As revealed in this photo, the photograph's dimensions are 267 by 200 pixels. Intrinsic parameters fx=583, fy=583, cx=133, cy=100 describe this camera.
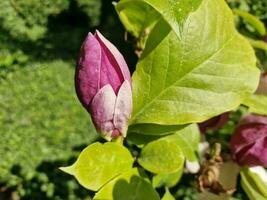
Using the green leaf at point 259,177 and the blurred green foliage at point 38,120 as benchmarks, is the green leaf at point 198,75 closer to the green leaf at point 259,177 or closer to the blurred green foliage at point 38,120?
the green leaf at point 259,177

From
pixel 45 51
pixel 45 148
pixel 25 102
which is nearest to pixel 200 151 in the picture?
pixel 45 148

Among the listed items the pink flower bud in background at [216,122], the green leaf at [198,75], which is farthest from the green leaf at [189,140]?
the green leaf at [198,75]

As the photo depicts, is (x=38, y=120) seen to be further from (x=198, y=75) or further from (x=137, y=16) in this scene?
(x=198, y=75)

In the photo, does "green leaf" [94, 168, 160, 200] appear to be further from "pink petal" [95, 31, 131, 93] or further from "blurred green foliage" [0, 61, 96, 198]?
"blurred green foliage" [0, 61, 96, 198]

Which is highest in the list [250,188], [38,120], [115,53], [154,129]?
[115,53]

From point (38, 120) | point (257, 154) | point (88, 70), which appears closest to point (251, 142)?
point (257, 154)

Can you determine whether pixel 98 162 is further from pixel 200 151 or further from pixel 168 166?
pixel 200 151

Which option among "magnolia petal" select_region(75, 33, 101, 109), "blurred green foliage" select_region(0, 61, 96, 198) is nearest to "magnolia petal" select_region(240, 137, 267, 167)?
"magnolia petal" select_region(75, 33, 101, 109)
